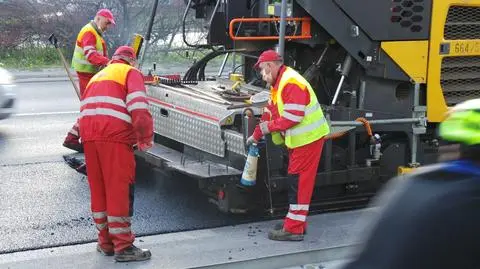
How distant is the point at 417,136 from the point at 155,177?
2.72 meters

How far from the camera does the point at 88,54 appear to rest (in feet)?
25.8

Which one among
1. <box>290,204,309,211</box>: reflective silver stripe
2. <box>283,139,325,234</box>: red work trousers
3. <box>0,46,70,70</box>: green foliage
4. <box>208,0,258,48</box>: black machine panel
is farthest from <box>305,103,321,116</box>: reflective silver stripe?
<box>0,46,70,70</box>: green foliage

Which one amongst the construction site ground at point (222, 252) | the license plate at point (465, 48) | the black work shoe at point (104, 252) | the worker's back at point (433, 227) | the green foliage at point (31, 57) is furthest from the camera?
the green foliage at point (31, 57)

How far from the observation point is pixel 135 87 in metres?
4.96

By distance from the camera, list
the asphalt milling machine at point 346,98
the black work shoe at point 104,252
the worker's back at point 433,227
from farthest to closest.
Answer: the asphalt milling machine at point 346,98 < the black work shoe at point 104,252 < the worker's back at point 433,227

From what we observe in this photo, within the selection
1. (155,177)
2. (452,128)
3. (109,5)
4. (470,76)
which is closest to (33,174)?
(155,177)

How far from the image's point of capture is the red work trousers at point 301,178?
17.8 ft

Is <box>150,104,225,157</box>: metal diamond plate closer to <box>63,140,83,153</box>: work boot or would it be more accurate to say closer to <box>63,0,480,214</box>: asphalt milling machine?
<box>63,0,480,214</box>: asphalt milling machine

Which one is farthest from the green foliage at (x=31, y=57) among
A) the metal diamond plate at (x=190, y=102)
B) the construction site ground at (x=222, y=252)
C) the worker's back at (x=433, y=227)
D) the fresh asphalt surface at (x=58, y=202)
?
the worker's back at (x=433, y=227)

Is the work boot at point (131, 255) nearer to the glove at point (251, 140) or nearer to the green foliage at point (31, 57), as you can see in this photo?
the glove at point (251, 140)

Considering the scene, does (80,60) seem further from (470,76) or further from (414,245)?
(414,245)

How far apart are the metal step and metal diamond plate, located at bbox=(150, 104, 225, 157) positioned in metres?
0.12

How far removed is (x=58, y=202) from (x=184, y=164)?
1292 mm

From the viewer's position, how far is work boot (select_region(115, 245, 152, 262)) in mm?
4945
